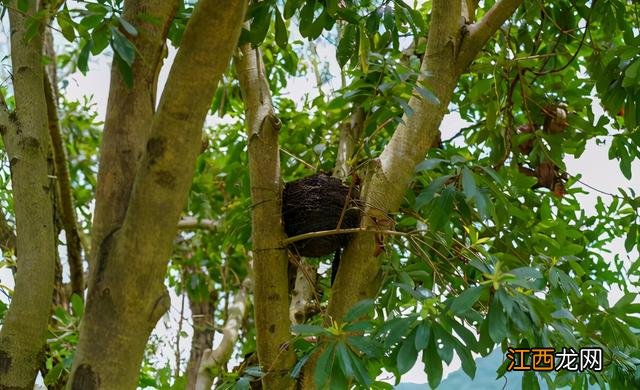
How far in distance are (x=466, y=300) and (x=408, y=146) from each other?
0.53 metres

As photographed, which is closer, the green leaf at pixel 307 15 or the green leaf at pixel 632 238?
the green leaf at pixel 307 15

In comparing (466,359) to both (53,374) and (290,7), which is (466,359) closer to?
(290,7)

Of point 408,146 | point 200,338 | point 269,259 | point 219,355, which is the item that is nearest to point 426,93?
point 408,146

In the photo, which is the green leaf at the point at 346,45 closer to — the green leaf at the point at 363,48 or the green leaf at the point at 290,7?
the green leaf at the point at 363,48

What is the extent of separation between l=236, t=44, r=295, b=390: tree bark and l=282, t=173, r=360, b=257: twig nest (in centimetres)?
8

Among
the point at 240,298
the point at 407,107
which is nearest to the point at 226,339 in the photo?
the point at 240,298

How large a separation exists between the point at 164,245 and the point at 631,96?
65.1 inches

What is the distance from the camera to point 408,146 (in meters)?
2.12

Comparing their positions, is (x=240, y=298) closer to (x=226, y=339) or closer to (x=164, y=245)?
(x=226, y=339)

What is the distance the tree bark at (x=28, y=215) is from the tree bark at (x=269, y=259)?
1.73 ft

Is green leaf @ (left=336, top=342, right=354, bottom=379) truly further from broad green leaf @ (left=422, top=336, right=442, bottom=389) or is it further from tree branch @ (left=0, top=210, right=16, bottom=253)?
tree branch @ (left=0, top=210, right=16, bottom=253)

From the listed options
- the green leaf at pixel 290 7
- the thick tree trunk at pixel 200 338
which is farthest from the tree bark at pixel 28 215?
the thick tree trunk at pixel 200 338

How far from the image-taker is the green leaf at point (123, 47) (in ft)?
4.47

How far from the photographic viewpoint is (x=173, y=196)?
1.20 m
